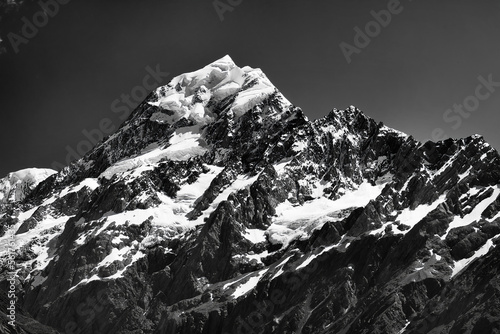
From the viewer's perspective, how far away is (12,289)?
179 metres

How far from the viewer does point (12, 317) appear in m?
199

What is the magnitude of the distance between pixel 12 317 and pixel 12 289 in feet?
71.3

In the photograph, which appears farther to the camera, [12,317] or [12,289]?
[12,317]
